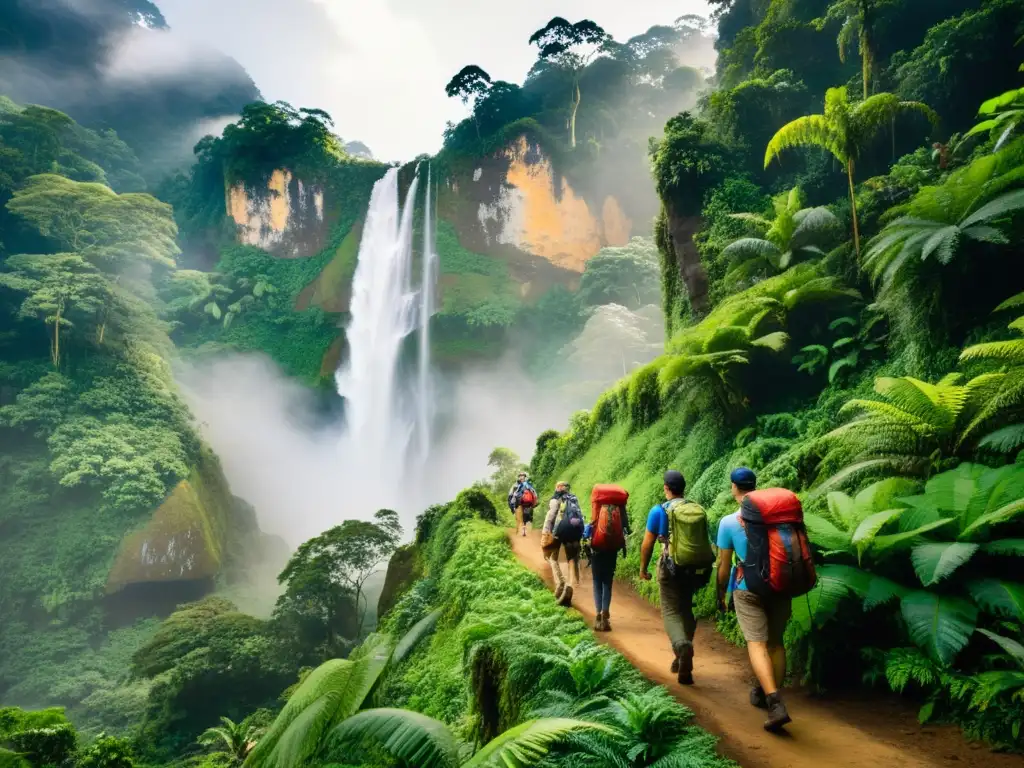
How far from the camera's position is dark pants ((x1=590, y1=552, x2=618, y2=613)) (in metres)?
5.00

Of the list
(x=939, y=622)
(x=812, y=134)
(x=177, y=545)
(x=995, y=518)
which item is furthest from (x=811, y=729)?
(x=177, y=545)

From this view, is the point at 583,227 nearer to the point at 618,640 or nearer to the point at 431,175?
the point at 431,175

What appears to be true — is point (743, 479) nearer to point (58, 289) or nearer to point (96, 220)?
point (58, 289)

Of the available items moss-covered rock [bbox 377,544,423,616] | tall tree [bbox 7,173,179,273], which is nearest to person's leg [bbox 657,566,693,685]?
moss-covered rock [bbox 377,544,423,616]

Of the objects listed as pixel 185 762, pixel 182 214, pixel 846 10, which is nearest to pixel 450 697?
pixel 185 762

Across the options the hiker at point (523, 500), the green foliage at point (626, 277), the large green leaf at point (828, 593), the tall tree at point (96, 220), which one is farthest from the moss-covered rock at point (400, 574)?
the tall tree at point (96, 220)

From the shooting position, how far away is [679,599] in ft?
12.8

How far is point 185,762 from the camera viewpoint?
1398 cm

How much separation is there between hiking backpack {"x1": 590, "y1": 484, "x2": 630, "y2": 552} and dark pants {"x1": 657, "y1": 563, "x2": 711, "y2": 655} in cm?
99

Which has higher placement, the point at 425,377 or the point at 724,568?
the point at 425,377

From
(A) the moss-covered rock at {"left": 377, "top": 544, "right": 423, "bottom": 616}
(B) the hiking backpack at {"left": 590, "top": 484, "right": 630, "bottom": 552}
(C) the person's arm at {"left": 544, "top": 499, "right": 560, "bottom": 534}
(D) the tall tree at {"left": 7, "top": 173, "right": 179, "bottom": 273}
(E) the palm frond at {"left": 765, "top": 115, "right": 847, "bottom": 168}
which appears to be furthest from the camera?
(D) the tall tree at {"left": 7, "top": 173, "right": 179, "bottom": 273}

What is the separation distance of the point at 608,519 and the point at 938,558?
2336mm

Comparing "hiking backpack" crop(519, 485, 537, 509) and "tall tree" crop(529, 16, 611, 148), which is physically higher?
Result: "tall tree" crop(529, 16, 611, 148)

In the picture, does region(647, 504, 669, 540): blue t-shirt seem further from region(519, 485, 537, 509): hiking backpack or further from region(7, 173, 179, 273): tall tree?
region(7, 173, 179, 273): tall tree
